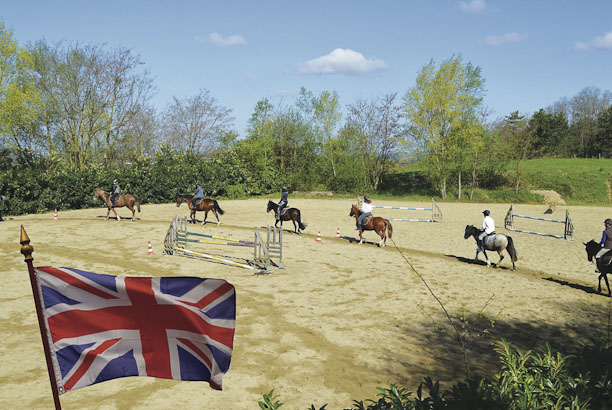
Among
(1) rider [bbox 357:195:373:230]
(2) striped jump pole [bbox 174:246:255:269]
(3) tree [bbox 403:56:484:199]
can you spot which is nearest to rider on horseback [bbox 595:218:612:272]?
(1) rider [bbox 357:195:373:230]

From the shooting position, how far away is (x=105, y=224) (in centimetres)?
2375

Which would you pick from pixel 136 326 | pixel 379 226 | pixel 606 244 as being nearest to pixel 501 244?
pixel 606 244

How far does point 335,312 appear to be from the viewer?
10625mm

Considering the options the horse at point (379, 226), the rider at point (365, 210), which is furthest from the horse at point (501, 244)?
the rider at point (365, 210)

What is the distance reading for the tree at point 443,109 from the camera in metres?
39.5

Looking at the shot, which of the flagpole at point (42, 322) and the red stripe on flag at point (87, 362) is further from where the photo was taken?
the red stripe on flag at point (87, 362)

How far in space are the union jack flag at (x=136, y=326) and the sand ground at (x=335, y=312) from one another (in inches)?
106

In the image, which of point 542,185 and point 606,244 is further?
point 542,185

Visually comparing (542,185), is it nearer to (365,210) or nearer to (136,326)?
(365,210)

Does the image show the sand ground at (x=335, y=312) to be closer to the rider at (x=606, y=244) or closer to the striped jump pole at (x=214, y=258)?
the striped jump pole at (x=214, y=258)

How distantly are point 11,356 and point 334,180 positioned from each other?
4009cm

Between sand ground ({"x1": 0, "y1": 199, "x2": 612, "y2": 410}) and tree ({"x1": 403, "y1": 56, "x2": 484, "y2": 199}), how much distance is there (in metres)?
20.1

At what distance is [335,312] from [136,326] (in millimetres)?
6885

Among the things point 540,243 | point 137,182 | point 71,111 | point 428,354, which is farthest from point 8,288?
point 71,111
